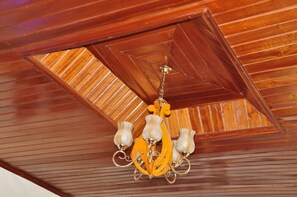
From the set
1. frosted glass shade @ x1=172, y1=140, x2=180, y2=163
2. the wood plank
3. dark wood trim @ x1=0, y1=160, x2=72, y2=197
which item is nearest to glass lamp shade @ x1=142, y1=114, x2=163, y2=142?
frosted glass shade @ x1=172, y1=140, x2=180, y2=163

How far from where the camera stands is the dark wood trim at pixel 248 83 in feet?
6.02

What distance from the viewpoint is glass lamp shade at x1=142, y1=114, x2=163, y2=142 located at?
1906mm

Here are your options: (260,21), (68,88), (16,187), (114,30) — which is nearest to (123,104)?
(68,88)

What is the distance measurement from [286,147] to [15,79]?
1.94 m

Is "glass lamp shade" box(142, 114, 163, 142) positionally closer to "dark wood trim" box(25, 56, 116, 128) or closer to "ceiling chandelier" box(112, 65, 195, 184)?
"ceiling chandelier" box(112, 65, 195, 184)

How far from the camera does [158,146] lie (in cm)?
303

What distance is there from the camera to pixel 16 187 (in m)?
4.04

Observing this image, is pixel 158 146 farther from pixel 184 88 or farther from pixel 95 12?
pixel 95 12

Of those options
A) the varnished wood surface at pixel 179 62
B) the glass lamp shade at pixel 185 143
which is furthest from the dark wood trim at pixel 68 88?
the glass lamp shade at pixel 185 143

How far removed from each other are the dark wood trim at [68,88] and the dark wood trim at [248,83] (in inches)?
38.1

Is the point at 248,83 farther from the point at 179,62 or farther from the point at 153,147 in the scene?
the point at 153,147

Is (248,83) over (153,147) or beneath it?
over

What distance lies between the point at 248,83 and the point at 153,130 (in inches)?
26.1

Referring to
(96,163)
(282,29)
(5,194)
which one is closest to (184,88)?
(282,29)
